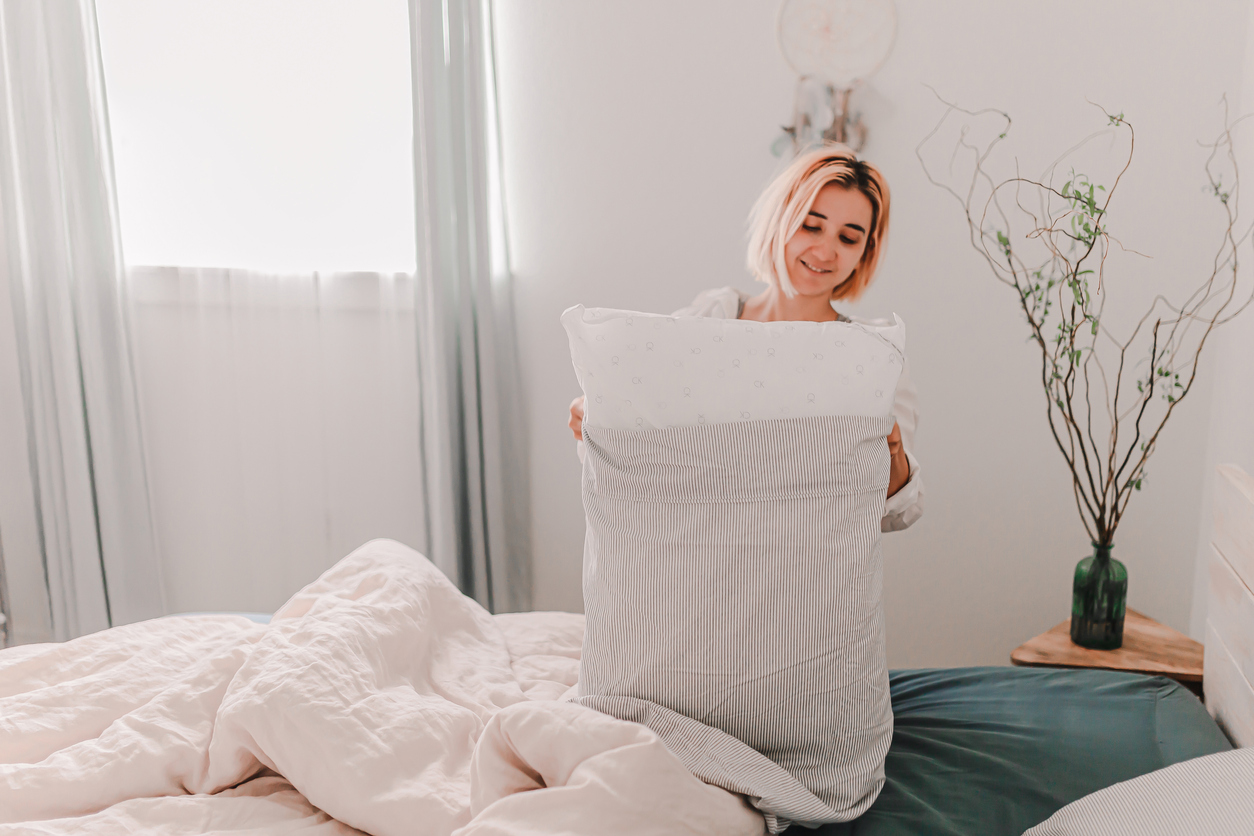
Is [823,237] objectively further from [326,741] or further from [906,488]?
[326,741]

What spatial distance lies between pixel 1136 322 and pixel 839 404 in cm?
137

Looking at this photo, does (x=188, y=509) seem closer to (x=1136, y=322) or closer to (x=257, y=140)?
(x=257, y=140)

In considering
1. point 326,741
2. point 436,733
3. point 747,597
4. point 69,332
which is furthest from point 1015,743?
point 69,332

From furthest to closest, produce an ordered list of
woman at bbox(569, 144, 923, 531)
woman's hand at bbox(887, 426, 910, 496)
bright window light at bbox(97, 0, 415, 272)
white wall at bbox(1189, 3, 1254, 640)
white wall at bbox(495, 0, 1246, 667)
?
bright window light at bbox(97, 0, 415, 272) → white wall at bbox(495, 0, 1246, 667) → white wall at bbox(1189, 3, 1254, 640) → woman at bbox(569, 144, 923, 531) → woman's hand at bbox(887, 426, 910, 496)

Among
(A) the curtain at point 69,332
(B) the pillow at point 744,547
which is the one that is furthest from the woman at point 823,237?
(A) the curtain at point 69,332

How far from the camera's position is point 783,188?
1470 millimetres

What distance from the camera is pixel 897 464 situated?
3.82ft

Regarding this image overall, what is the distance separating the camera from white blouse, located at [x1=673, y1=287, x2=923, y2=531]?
1.22 meters

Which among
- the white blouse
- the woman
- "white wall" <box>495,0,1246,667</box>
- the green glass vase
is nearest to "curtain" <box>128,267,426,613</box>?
"white wall" <box>495,0,1246,667</box>

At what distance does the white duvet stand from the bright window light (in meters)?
1.35

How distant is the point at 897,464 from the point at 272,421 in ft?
6.12

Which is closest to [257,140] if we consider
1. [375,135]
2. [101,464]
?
[375,135]

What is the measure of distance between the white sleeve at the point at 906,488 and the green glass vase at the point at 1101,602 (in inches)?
19.7

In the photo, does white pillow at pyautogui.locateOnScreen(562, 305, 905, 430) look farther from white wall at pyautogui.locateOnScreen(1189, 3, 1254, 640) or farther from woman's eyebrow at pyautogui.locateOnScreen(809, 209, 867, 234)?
white wall at pyautogui.locateOnScreen(1189, 3, 1254, 640)
